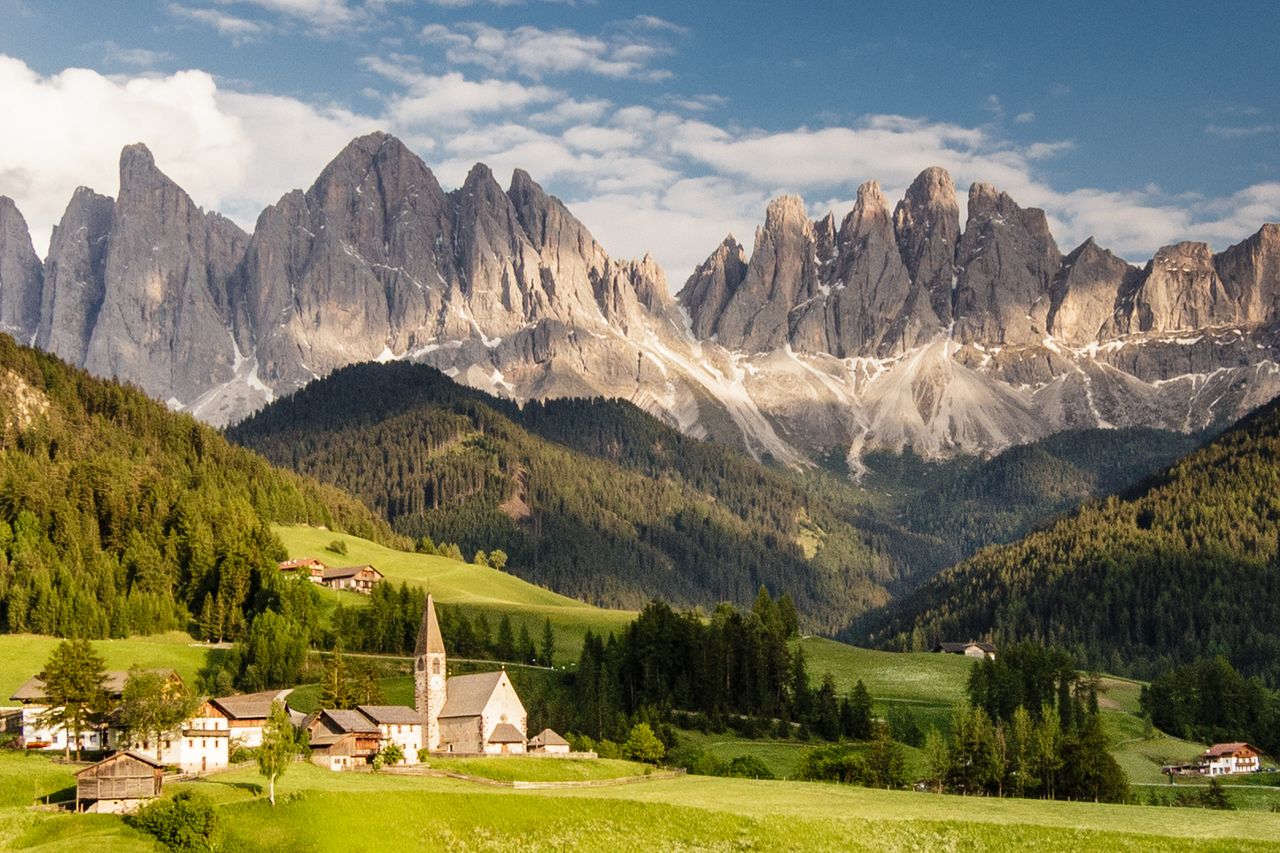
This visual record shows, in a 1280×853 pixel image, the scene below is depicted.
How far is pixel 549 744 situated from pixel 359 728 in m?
16.0

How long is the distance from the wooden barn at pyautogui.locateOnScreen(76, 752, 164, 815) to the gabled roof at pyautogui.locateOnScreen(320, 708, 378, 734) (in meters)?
18.3

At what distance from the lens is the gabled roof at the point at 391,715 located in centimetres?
11456

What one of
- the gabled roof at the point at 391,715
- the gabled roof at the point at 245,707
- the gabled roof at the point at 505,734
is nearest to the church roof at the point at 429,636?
the gabled roof at the point at 391,715

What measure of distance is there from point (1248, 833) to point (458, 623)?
4157 inches

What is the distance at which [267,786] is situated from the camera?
94.1 meters

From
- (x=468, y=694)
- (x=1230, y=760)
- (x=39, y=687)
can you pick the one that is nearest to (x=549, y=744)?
(x=468, y=694)

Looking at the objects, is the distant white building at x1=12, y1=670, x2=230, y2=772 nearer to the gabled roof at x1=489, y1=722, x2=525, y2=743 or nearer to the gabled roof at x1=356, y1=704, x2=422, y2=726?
the gabled roof at x1=356, y1=704, x2=422, y2=726

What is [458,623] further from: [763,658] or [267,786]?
[267,786]

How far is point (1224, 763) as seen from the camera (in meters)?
149

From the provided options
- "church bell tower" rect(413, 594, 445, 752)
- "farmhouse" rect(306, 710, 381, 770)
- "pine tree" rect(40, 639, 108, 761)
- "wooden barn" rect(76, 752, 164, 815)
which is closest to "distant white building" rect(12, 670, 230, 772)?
"pine tree" rect(40, 639, 108, 761)

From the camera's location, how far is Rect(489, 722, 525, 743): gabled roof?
11906cm

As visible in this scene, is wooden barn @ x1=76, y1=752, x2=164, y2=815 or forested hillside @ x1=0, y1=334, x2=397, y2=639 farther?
forested hillside @ x1=0, y1=334, x2=397, y2=639

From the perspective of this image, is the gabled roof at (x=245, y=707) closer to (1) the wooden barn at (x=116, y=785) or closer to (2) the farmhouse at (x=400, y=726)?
(2) the farmhouse at (x=400, y=726)

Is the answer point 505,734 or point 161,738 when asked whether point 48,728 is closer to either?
point 161,738
